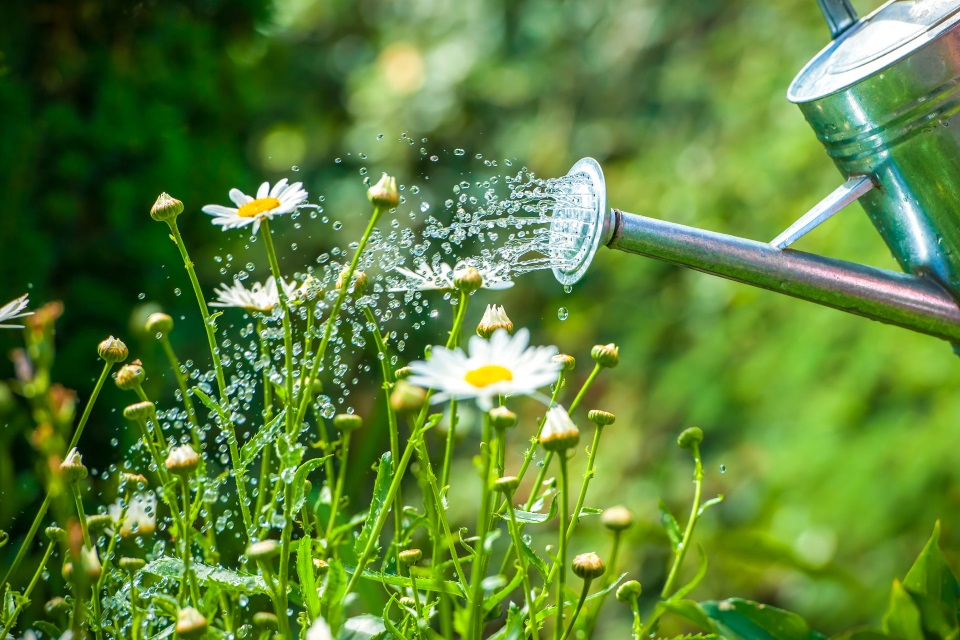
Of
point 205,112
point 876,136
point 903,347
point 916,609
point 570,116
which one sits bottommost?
point 903,347

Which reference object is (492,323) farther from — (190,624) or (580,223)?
(190,624)

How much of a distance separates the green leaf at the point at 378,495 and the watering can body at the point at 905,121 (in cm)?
42

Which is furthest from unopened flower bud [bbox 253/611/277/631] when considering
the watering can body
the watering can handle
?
the watering can handle

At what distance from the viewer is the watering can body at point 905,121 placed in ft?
2.17

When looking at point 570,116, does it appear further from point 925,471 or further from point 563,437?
point 563,437

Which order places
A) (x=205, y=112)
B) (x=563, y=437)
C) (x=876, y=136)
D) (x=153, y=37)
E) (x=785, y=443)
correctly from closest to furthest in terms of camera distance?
(x=563, y=437)
(x=876, y=136)
(x=153, y=37)
(x=205, y=112)
(x=785, y=443)

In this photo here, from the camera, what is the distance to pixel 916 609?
21.1 inches

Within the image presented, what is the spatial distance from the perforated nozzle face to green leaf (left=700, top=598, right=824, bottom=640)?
0.79 feet

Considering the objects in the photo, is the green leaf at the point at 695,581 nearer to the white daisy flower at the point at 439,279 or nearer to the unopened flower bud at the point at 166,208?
the white daisy flower at the point at 439,279

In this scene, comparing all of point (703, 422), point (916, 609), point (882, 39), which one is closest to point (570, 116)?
point (703, 422)

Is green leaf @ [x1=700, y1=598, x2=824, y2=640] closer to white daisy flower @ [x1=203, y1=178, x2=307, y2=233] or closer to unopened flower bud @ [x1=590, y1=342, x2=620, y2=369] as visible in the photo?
unopened flower bud @ [x1=590, y1=342, x2=620, y2=369]

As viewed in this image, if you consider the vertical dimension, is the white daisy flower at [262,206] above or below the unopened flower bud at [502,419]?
above

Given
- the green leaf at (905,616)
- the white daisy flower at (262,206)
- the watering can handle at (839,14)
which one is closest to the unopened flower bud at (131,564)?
the white daisy flower at (262,206)

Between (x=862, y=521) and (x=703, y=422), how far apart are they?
0.54 metres
